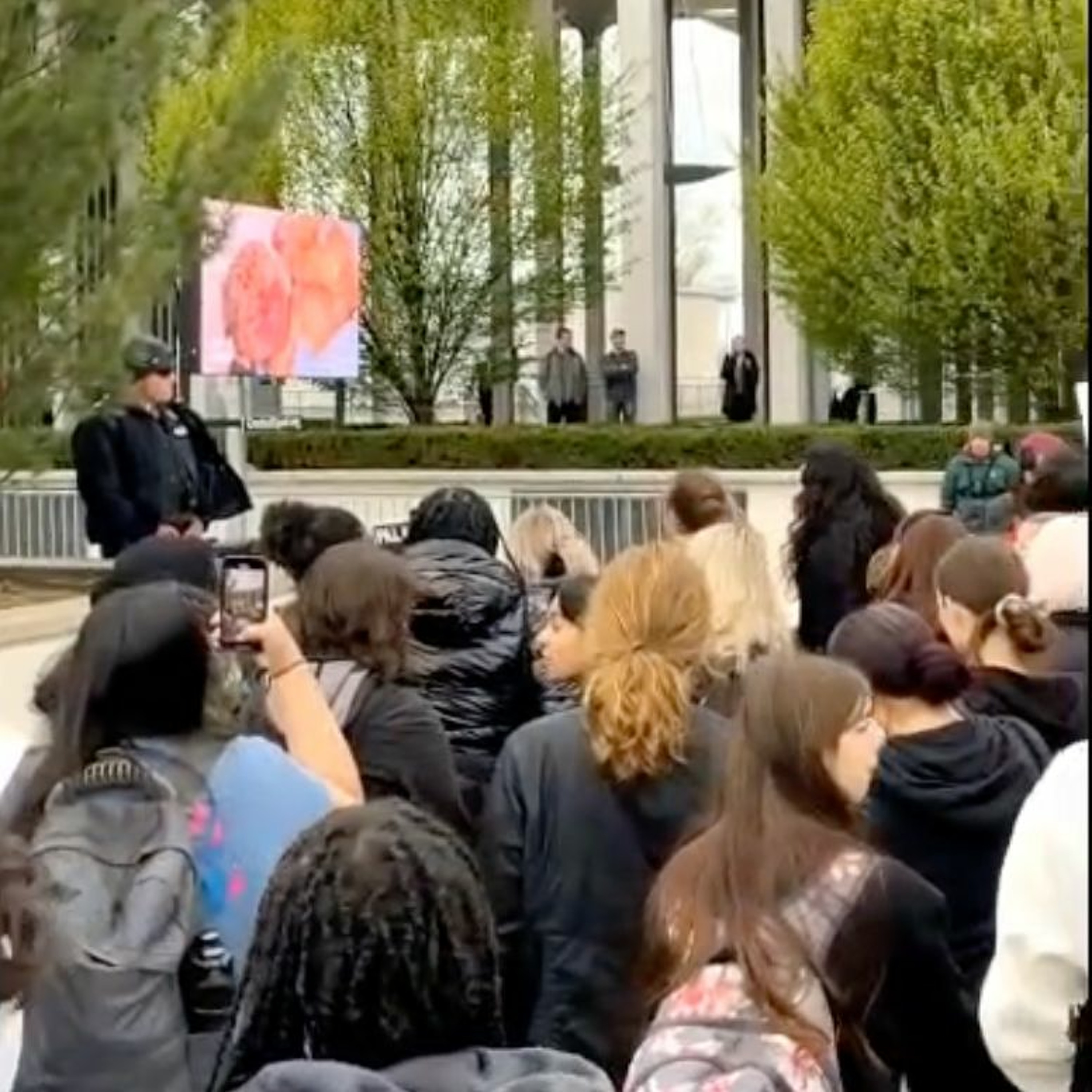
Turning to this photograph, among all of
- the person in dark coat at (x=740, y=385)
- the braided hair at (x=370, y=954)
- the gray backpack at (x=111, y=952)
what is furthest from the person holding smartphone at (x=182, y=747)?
the person in dark coat at (x=740, y=385)

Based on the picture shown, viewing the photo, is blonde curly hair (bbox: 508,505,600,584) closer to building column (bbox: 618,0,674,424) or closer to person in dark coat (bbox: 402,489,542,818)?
person in dark coat (bbox: 402,489,542,818)

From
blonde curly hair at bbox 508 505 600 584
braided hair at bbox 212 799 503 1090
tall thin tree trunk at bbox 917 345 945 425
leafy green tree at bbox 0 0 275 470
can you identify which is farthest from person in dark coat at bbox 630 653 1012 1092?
tall thin tree trunk at bbox 917 345 945 425

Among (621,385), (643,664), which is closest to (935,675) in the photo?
(643,664)

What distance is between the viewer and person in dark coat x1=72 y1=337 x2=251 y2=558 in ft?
37.7

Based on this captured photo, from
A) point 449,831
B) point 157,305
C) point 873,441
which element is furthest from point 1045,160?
point 449,831

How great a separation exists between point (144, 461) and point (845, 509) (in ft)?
11.6

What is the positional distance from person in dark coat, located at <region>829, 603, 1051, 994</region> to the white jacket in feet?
4.42

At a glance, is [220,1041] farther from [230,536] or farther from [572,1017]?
[230,536]

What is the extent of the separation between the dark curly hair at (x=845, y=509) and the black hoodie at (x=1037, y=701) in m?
4.13

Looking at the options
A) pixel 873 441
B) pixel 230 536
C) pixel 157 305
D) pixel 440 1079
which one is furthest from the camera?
pixel 873 441

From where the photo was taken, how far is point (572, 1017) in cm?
477

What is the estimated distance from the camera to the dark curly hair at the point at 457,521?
7.16m

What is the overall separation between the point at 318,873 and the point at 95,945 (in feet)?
3.21

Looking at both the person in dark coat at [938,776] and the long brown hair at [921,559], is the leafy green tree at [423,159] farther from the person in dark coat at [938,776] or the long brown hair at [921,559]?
the person in dark coat at [938,776]
